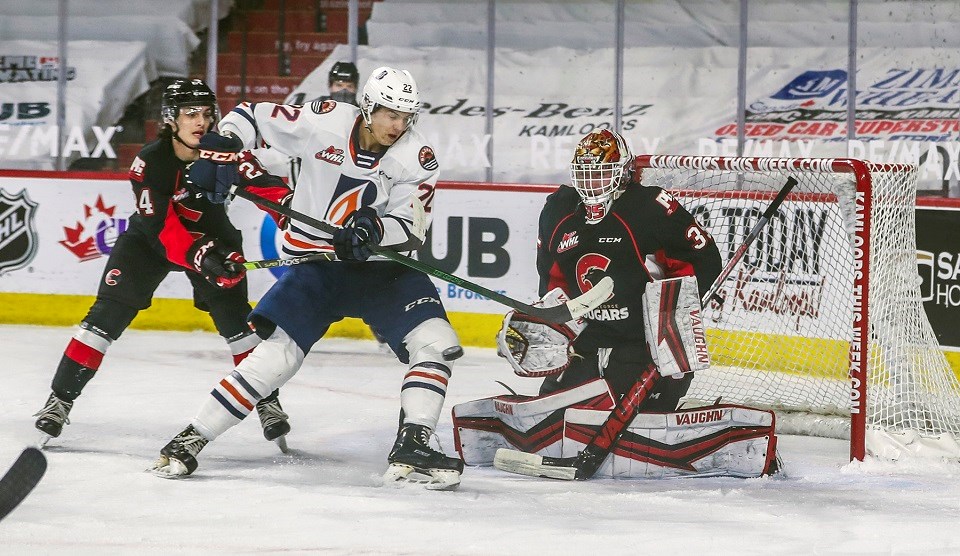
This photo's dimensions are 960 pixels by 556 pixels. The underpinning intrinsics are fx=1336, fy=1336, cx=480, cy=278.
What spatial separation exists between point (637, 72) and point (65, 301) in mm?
3090

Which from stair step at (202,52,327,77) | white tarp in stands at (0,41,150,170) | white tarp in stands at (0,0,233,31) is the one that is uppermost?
white tarp in stands at (0,0,233,31)

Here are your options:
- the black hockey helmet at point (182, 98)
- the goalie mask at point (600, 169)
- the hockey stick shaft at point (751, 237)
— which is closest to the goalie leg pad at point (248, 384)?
the black hockey helmet at point (182, 98)

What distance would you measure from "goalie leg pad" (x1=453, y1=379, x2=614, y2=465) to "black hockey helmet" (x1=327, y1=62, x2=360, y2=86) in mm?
2616

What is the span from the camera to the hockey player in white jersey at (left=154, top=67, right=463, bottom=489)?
3.31 m

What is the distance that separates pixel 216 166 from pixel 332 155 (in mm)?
293

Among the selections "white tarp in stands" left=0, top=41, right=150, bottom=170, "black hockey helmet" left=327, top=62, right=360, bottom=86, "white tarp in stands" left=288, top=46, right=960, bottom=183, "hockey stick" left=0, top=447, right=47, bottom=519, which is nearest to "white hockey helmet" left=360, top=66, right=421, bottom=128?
"hockey stick" left=0, top=447, right=47, bottom=519

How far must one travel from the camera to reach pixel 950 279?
5176 mm

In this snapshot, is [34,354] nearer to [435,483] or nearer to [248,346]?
[248,346]

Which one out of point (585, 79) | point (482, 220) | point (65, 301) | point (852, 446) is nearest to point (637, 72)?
point (585, 79)

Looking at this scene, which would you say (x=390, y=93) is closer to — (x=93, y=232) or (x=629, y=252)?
(x=629, y=252)

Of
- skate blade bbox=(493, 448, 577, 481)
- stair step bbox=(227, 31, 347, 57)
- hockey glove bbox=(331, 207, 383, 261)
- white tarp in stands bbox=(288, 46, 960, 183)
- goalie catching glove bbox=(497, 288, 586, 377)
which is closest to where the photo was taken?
hockey glove bbox=(331, 207, 383, 261)

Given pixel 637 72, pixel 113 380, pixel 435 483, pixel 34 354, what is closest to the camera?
pixel 435 483

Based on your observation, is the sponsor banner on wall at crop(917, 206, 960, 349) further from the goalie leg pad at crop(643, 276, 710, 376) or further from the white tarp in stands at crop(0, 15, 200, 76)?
the white tarp in stands at crop(0, 15, 200, 76)

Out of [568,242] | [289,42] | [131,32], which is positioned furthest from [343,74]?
[568,242]
